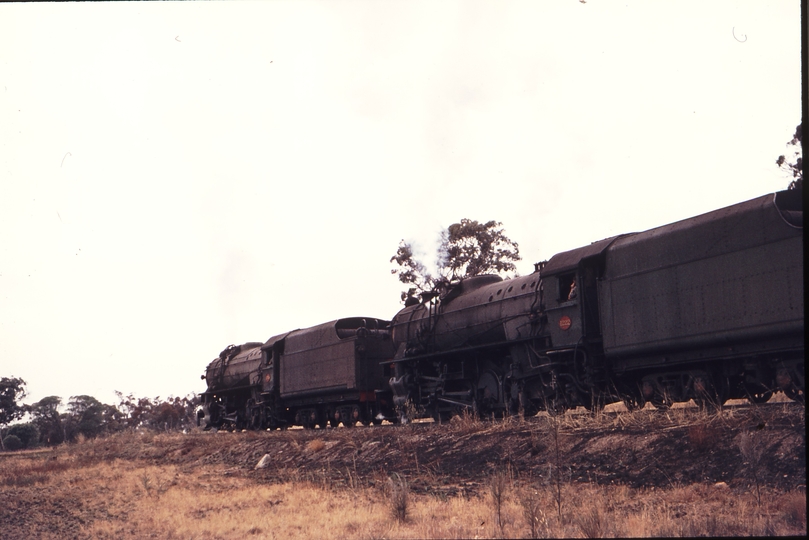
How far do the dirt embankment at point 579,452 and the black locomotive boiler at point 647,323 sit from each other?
1027 mm

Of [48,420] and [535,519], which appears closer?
[535,519]

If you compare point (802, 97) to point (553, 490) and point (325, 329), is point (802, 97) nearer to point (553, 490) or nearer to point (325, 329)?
point (553, 490)

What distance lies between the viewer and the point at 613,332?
13.2m

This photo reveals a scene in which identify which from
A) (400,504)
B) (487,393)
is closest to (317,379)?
(487,393)

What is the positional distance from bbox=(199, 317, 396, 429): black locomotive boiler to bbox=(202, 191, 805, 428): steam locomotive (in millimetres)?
77

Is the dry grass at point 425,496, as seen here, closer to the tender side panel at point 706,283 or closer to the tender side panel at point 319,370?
the tender side panel at point 706,283

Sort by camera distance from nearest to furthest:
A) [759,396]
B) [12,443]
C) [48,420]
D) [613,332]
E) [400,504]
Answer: [400,504]
[759,396]
[613,332]
[12,443]
[48,420]

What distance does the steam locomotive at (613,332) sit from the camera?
1061 cm

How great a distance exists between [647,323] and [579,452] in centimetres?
309

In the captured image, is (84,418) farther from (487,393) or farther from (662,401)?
(662,401)

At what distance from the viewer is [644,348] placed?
41.2 ft

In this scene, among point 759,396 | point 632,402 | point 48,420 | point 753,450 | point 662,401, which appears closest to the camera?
point 753,450

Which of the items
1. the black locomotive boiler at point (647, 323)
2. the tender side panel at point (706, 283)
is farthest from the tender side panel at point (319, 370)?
the tender side panel at point (706, 283)

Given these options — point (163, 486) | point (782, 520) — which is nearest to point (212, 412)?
point (163, 486)
